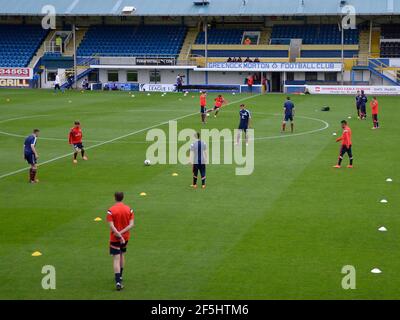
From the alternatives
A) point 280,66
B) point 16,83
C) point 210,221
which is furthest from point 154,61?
point 210,221

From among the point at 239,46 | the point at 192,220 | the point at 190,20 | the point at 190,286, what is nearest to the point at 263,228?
the point at 192,220

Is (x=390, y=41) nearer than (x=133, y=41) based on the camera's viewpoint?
Yes

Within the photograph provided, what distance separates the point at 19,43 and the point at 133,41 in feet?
40.3

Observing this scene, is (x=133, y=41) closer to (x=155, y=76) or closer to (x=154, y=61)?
(x=154, y=61)

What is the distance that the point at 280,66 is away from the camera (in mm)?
71062

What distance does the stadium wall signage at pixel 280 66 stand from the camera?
230 ft

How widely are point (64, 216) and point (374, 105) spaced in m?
23.8

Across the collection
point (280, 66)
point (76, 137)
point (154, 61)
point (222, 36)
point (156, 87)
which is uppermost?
point (222, 36)

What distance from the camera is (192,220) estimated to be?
68.1ft

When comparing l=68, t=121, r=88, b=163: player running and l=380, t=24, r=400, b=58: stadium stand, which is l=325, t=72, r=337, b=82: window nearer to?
l=380, t=24, r=400, b=58: stadium stand

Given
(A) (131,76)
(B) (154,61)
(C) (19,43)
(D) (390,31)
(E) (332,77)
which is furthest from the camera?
(C) (19,43)

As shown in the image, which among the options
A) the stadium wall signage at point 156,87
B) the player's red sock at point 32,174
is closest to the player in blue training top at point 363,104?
the player's red sock at point 32,174

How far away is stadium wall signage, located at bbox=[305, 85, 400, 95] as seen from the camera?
212ft
